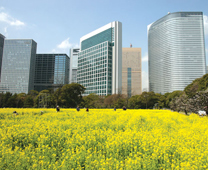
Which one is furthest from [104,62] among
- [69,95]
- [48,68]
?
[48,68]

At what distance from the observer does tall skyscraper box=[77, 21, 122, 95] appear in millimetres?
103188

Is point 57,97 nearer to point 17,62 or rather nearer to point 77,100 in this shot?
point 77,100

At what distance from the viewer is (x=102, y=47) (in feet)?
358

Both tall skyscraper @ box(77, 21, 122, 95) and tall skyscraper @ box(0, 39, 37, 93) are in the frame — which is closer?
tall skyscraper @ box(77, 21, 122, 95)

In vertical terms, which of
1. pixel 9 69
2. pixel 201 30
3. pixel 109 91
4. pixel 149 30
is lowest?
pixel 109 91

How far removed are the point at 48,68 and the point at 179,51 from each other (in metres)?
135

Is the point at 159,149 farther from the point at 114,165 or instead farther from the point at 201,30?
the point at 201,30

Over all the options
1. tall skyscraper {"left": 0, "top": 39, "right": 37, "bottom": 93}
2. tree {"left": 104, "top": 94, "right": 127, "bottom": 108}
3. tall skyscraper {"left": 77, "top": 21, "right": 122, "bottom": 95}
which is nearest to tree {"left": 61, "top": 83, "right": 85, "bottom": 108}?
tree {"left": 104, "top": 94, "right": 127, "bottom": 108}

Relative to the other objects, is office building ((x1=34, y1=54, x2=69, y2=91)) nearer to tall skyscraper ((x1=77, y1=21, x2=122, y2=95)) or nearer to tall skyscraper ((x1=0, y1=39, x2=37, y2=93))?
tall skyscraper ((x1=0, y1=39, x2=37, y2=93))

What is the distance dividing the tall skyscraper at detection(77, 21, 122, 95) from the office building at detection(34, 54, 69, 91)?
56117 mm

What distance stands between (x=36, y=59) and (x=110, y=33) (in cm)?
10873

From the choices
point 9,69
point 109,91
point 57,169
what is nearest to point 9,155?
point 57,169

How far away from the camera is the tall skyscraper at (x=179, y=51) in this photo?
151 metres

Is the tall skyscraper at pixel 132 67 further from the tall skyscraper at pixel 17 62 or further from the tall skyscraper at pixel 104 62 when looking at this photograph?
the tall skyscraper at pixel 17 62
